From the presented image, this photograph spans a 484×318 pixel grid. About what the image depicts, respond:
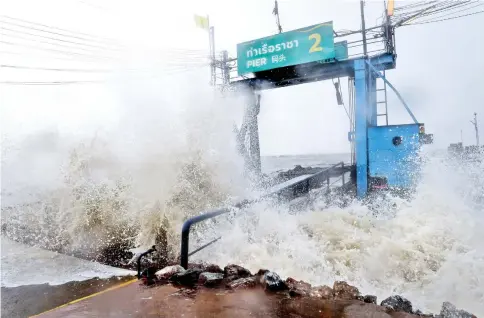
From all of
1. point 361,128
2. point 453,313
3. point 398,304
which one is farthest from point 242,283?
point 361,128

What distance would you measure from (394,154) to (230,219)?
6.49m

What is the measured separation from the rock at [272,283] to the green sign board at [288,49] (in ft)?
28.2

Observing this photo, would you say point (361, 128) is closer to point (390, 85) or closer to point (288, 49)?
point (390, 85)

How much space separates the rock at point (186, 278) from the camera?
146 inches

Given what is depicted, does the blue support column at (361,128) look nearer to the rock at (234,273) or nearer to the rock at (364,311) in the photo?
the rock at (234,273)

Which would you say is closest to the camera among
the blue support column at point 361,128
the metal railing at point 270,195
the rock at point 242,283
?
the rock at point 242,283

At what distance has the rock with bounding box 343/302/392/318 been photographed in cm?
274

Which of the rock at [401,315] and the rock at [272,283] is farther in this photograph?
the rock at [272,283]

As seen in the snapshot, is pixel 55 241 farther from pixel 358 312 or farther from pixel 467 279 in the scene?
pixel 467 279

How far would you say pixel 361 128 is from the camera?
10.0 meters

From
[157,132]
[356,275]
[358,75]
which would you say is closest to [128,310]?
[356,275]

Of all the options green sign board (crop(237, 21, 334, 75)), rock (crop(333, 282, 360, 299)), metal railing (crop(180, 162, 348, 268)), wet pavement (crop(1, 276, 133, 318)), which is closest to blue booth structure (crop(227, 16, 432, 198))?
green sign board (crop(237, 21, 334, 75))

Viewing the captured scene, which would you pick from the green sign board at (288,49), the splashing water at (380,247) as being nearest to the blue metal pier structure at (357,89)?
the green sign board at (288,49)

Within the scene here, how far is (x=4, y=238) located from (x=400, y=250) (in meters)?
9.17
